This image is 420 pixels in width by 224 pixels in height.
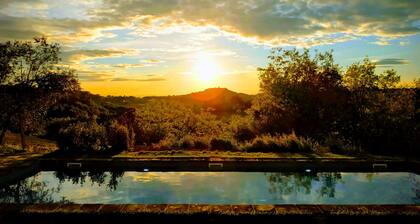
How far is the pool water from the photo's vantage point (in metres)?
8.91

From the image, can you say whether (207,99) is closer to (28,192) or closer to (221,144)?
(221,144)

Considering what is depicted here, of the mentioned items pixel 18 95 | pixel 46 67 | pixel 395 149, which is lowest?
pixel 395 149

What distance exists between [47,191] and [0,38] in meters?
7.24

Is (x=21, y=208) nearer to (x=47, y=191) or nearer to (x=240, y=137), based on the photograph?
(x=47, y=191)

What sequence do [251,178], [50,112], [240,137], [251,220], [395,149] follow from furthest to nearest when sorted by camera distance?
[50,112], [240,137], [395,149], [251,178], [251,220]

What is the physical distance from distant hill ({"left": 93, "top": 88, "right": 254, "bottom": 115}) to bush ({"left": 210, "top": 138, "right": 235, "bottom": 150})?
3859 cm

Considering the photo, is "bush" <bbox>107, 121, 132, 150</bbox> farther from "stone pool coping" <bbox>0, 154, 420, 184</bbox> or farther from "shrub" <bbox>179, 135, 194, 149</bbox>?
"stone pool coping" <bbox>0, 154, 420, 184</bbox>

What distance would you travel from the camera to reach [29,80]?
14375 mm

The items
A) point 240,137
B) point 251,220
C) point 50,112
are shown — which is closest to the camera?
point 251,220

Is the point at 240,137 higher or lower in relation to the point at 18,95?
lower

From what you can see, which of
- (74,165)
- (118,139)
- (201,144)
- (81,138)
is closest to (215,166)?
(74,165)

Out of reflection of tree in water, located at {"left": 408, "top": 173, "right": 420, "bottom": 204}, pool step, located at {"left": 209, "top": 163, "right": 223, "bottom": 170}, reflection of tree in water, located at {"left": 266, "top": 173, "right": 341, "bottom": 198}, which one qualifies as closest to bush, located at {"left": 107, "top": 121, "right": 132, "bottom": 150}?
pool step, located at {"left": 209, "top": 163, "right": 223, "bottom": 170}

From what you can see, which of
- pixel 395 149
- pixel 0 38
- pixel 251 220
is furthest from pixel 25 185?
pixel 395 149

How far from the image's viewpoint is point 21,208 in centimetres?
603
